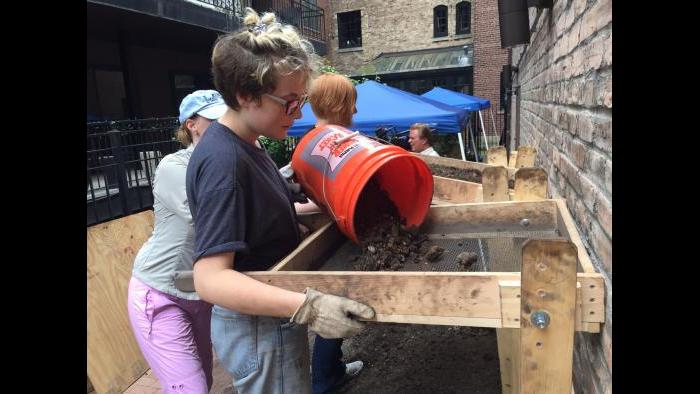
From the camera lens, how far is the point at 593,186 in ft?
5.82

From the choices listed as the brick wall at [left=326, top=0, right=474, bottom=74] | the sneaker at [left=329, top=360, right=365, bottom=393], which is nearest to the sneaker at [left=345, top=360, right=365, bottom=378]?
the sneaker at [left=329, top=360, right=365, bottom=393]

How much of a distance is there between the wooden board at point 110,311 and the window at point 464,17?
71.8ft

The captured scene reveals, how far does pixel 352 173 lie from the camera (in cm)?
188

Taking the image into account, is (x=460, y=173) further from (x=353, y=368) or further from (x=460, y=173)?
(x=353, y=368)

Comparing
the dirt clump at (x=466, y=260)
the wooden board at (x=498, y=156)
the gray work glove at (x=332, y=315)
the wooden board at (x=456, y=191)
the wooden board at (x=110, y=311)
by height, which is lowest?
the wooden board at (x=110, y=311)

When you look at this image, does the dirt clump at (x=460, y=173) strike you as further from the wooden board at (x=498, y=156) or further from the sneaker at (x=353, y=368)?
the sneaker at (x=353, y=368)

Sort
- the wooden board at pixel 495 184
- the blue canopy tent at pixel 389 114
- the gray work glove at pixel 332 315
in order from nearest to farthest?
the gray work glove at pixel 332 315, the wooden board at pixel 495 184, the blue canopy tent at pixel 389 114

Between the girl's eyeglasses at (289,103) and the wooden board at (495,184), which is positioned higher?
the girl's eyeglasses at (289,103)

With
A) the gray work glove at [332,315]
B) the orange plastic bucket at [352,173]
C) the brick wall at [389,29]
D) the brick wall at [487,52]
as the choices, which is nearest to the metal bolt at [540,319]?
the gray work glove at [332,315]

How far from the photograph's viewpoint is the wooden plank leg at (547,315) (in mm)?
1251

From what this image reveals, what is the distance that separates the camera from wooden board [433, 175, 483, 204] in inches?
139

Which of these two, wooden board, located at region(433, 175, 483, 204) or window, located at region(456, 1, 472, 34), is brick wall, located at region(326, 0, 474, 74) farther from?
wooden board, located at region(433, 175, 483, 204)

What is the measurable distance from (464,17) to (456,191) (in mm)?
21473

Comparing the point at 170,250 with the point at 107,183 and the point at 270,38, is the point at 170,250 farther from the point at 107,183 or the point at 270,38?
the point at 107,183
